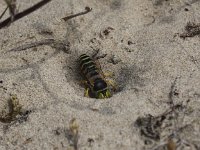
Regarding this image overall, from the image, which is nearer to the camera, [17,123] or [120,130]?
[120,130]

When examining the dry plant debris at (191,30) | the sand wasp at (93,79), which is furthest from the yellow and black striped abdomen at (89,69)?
the dry plant debris at (191,30)

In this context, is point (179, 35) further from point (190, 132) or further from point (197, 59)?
point (190, 132)

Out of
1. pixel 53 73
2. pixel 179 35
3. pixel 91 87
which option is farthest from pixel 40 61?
pixel 179 35

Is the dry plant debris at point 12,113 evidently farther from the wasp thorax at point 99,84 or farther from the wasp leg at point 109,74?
the wasp leg at point 109,74

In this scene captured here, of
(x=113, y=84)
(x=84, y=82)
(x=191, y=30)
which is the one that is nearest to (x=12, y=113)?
Answer: (x=84, y=82)

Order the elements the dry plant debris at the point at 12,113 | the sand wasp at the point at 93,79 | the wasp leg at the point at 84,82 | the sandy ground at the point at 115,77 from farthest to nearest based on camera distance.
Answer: the wasp leg at the point at 84,82, the sand wasp at the point at 93,79, the dry plant debris at the point at 12,113, the sandy ground at the point at 115,77

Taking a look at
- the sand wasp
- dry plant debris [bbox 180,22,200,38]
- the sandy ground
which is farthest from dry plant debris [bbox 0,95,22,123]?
dry plant debris [bbox 180,22,200,38]

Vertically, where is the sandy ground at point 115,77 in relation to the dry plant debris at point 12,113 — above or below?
above

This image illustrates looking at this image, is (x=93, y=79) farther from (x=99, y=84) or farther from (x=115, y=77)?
(x=115, y=77)

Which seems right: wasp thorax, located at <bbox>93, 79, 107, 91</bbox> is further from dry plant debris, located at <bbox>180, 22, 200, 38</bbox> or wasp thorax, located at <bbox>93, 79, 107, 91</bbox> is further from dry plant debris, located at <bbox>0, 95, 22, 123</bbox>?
dry plant debris, located at <bbox>180, 22, 200, 38</bbox>
